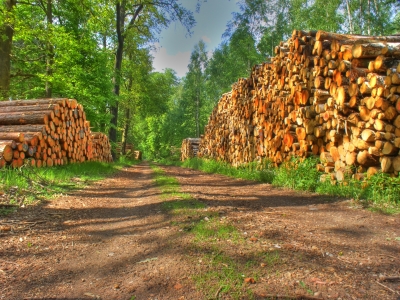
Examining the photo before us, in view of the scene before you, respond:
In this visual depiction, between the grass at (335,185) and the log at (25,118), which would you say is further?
the log at (25,118)

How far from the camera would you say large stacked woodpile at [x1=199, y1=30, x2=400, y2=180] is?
4.48m

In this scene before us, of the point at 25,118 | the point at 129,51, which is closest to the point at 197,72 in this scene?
the point at 129,51

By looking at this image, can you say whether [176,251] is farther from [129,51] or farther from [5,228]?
[129,51]

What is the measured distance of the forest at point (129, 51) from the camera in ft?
39.7

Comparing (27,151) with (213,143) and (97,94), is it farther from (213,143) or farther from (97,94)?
(213,143)

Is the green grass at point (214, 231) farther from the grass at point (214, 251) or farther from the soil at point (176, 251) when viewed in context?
the soil at point (176, 251)

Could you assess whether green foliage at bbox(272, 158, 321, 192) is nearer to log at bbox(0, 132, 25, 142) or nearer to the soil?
the soil

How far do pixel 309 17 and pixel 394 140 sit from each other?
2414 cm

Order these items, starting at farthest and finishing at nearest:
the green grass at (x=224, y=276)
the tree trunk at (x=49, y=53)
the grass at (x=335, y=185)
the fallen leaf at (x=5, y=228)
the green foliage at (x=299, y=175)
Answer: the tree trunk at (x=49, y=53) < the green foliage at (x=299, y=175) < the grass at (x=335, y=185) < the fallen leaf at (x=5, y=228) < the green grass at (x=224, y=276)

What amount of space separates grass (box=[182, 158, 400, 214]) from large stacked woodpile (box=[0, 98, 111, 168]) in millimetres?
5617

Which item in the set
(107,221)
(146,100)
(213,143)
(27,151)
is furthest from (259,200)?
(146,100)


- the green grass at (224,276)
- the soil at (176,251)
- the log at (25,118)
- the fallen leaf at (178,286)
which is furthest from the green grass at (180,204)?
the log at (25,118)

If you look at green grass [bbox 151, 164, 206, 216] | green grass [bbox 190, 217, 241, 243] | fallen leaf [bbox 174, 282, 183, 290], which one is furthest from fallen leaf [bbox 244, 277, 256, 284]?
green grass [bbox 151, 164, 206, 216]

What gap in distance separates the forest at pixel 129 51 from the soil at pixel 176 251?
9.94 m
